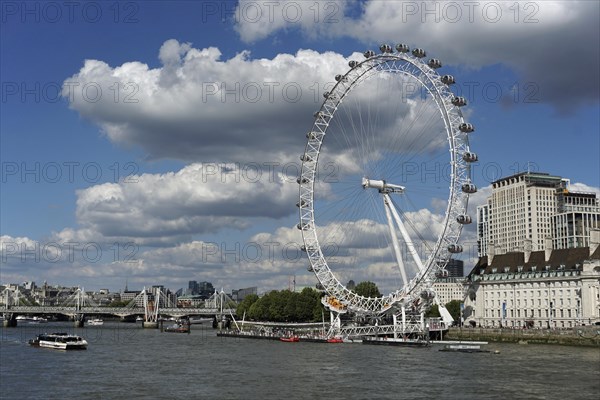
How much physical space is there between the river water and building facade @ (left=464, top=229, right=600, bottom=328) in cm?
1629

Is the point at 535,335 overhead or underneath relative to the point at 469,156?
underneath

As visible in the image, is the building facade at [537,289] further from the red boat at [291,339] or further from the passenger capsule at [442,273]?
the red boat at [291,339]

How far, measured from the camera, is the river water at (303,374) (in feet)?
122

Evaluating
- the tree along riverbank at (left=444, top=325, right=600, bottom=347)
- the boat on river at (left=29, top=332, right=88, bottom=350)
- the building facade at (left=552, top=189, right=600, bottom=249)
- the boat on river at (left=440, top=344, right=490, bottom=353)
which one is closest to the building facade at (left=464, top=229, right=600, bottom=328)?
the tree along riverbank at (left=444, top=325, right=600, bottom=347)

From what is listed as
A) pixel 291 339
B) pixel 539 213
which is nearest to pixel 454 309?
pixel 291 339

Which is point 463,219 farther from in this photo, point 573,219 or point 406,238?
point 573,219

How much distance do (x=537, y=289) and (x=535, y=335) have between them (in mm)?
13425

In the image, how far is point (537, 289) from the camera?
8775cm

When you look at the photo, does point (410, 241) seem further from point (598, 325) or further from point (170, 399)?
point (170, 399)

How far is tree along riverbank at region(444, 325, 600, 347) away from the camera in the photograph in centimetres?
6981

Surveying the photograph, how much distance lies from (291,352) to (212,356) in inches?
281

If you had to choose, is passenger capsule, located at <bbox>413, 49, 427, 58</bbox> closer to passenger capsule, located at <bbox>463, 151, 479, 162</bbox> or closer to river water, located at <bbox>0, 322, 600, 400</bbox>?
passenger capsule, located at <bbox>463, 151, 479, 162</bbox>

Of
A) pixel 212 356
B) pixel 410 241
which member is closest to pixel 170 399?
pixel 212 356

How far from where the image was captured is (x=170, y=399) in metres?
35.4
